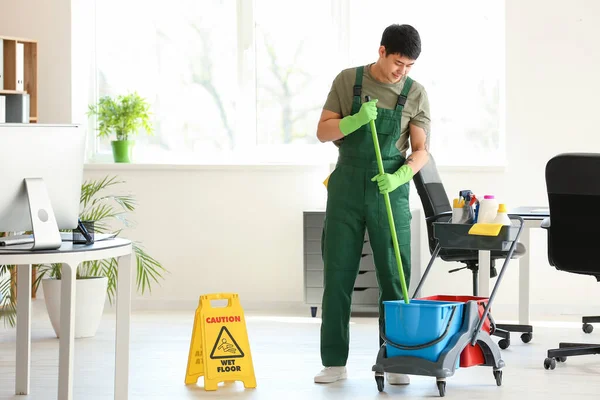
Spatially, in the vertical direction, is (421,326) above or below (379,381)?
above

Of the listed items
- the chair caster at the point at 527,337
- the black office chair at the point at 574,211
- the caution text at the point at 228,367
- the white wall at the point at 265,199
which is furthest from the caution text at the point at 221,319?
the white wall at the point at 265,199

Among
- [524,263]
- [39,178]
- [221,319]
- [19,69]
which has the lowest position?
[221,319]

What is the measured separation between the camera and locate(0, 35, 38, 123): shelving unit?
5.59 m

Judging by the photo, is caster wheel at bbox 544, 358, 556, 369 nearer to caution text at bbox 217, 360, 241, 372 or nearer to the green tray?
the green tray

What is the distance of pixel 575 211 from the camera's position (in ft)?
12.6

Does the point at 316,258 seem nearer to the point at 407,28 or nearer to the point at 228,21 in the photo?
the point at 228,21

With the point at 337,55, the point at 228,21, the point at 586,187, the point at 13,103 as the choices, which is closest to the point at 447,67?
the point at 337,55

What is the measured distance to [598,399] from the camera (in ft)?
11.5

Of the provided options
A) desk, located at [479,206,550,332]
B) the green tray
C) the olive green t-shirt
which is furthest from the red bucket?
the olive green t-shirt

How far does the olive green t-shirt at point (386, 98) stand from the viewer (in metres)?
3.63

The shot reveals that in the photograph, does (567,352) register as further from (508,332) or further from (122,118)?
(122,118)

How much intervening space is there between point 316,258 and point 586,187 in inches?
79.7

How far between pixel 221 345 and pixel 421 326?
2.63ft

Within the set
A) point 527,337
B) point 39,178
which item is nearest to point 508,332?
point 527,337
